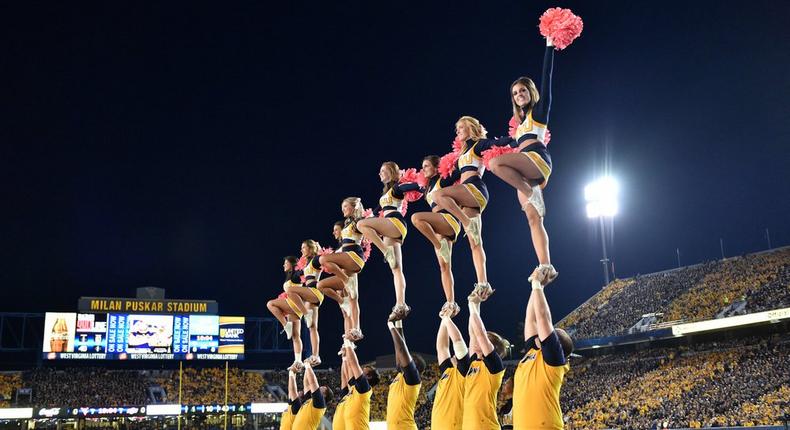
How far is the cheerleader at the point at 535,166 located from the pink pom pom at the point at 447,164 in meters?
2.05

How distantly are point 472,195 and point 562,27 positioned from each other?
8.14 ft

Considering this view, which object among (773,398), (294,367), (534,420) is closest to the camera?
(534,420)

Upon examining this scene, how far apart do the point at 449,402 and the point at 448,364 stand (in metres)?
0.64

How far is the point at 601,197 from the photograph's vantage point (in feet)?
115

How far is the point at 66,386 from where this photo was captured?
40281 mm

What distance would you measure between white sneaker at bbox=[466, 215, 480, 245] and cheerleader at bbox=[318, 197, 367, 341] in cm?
350

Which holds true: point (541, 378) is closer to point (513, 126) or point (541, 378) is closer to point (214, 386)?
point (513, 126)

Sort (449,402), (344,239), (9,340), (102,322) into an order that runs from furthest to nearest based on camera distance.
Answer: (9,340) < (102,322) < (344,239) < (449,402)

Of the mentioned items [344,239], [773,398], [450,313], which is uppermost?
[344,239]

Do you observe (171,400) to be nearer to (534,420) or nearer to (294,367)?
(294,367)

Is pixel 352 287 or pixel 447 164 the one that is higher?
pixel 447 164

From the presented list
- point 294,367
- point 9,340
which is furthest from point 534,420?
point 9,340

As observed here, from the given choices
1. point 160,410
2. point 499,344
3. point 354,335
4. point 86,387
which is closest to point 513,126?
point 499,344

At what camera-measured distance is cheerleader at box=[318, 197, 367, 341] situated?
42.3 feet
